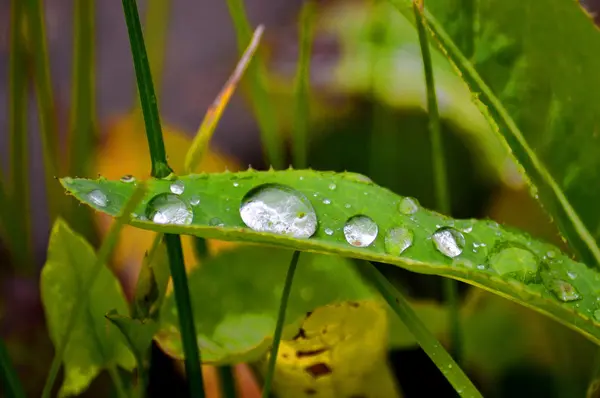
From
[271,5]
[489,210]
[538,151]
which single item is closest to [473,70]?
[538,151]

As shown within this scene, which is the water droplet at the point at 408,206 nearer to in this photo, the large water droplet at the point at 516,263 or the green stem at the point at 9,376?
the large water droplet at the point at 516,263

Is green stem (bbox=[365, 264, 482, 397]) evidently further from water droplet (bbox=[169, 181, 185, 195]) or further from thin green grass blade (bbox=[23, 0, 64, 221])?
thin green grass blade (bbox=[23, 0, 64, 221])

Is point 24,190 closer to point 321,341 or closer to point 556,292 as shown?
point 321,341

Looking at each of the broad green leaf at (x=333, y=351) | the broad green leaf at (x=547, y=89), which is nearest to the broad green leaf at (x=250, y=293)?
the broad green leaf at (x=333, y=351)

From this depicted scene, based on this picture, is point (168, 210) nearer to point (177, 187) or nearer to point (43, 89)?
point (177, 187)

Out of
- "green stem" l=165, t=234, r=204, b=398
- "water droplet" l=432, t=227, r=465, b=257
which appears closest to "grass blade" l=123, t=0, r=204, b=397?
"green stem" l=165, t=234, r=204, b=398

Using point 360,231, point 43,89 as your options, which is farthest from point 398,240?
point 43,89

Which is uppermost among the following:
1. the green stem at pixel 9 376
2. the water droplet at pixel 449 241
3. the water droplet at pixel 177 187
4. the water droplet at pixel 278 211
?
the water droplet at pixel 177 187

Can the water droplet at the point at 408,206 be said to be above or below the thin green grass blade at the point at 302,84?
below
